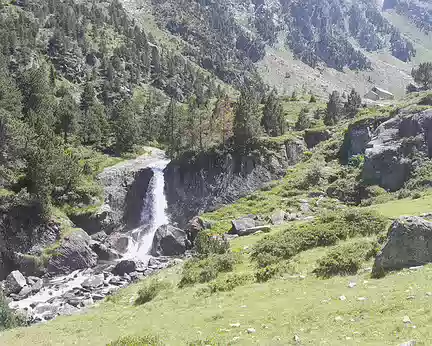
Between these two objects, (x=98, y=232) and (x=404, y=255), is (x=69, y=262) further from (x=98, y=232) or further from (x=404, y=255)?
(x=404, y=255)

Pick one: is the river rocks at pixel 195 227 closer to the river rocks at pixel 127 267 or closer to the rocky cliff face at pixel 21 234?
the river rocks at pixel 127 267

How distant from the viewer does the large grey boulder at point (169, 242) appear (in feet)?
162

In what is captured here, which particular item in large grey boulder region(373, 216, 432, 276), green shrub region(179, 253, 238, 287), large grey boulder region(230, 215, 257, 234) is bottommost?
large grey boulder region(230, 215, 257, 234)

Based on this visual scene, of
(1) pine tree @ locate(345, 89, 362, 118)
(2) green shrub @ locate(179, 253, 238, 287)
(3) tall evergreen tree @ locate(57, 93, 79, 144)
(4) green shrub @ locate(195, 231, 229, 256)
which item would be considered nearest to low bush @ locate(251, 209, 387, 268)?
(2) green shrub @ locate(179, 253, 238, 287)

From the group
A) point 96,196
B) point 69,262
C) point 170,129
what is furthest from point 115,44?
point 69,262

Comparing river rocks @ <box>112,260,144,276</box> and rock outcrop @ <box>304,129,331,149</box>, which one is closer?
river rocks @ <box>112,260,144,276</box>

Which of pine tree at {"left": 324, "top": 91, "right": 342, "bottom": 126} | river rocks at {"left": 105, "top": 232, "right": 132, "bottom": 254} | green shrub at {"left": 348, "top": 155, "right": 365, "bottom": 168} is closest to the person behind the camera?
river rocks at {"left": 105, "top": 232, "right": 132, "bottom": 254}

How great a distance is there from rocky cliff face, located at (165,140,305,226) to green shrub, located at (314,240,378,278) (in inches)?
1568

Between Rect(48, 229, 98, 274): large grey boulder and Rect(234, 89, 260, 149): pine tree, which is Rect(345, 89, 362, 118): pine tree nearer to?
Rect(234, 89, 260, 149): pine tree

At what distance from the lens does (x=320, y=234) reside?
89.3 feet

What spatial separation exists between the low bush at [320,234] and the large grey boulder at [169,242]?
22.0 m

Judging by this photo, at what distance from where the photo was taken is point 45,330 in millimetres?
22328

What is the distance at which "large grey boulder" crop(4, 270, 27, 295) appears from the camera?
137ft

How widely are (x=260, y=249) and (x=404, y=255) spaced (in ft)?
38.8
